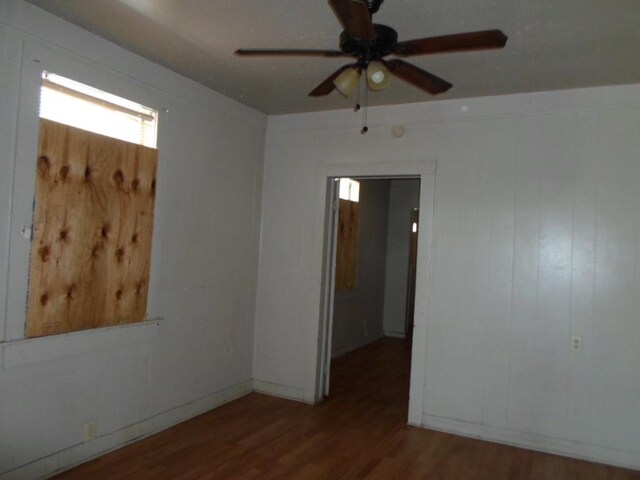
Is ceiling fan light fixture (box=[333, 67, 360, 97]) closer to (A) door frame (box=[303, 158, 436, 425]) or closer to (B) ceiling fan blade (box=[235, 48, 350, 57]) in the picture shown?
(B) ceiling fan blade (box=[235, 48, 350, 57])

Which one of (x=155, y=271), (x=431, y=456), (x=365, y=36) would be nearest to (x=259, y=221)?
(x=155, y=271)

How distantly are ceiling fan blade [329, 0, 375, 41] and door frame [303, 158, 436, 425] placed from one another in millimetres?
2150

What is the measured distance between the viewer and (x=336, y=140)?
4.38 meters

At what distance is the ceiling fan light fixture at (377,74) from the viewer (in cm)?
224

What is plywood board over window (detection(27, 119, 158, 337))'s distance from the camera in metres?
2.74

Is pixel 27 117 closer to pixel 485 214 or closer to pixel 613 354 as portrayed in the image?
pixel 485 214

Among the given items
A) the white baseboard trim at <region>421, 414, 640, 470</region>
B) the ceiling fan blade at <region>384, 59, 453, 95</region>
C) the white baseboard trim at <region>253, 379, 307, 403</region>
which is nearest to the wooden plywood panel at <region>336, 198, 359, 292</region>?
the white baseboard trim at <region>253, 379, 307, 403</region>

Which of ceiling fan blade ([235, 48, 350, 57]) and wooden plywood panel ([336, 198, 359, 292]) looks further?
wooden plywood panel ([336, 198, 359, 292])

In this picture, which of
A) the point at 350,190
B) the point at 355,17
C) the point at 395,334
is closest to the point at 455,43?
the point at 355,17

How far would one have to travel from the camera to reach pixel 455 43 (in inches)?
77.8

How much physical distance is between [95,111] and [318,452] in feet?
9.05

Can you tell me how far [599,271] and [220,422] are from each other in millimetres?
3115

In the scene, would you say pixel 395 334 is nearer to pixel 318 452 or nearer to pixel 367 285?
pixel 367 285

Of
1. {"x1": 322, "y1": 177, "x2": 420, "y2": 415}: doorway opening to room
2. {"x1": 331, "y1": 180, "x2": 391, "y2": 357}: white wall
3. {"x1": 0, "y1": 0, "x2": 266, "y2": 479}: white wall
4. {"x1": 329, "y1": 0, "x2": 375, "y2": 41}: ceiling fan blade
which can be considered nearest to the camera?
{"x1": 329, "y1": 0, "x2": 375, "y2": 41}: ceiling fan blade
